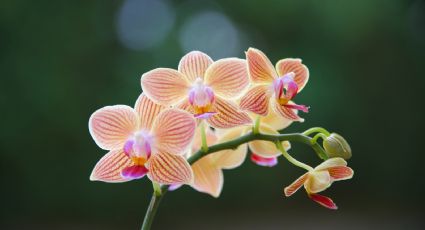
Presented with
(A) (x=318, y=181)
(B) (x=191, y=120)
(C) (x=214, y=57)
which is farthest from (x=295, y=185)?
(C) (x=214, y=57)

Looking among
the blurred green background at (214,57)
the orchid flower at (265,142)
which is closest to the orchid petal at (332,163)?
the orchid flower at (265,142)

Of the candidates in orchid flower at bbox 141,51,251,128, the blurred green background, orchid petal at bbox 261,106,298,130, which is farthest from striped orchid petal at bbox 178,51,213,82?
the blurred green background
